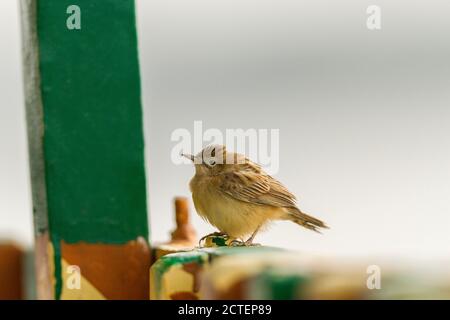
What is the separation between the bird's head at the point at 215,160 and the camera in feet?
16.4

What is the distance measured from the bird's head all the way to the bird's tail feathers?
47 cm

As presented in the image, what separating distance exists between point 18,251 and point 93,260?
4.73ft

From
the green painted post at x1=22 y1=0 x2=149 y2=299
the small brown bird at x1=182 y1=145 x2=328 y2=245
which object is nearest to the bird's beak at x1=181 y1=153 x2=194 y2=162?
the small brown bird at x1=182 y1=145 x2=328 y2=245

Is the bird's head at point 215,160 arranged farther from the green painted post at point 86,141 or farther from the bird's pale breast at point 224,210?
the green painted post at point 86,141

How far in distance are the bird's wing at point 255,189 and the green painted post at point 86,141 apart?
1023 mm

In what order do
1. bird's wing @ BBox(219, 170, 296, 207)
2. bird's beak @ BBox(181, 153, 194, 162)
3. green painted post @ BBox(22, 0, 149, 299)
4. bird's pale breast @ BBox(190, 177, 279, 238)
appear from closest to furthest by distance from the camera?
green painted post @ BBox(22, 0, 149, 299) → bird's beak @ BBox(181, 153, 194, 162) → bird's pale breast @ BBox(190, 177, 279, 238) → bird's wing @ BBox(219, 170, 296, 207)

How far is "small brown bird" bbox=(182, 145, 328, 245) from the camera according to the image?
16.4 feet

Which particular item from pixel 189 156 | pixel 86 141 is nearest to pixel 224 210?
pixel 189 156

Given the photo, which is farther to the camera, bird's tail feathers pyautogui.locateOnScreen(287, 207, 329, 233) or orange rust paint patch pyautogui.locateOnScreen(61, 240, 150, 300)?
bird's tail feathers pyautogui.locateOnScreen(287, 207, 329, 233)

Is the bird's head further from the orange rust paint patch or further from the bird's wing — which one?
the orange rust paint patch

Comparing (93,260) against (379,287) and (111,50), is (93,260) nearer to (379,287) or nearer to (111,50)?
(111,50)

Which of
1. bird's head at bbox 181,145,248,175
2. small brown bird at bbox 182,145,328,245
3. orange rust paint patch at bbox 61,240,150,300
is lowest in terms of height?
orange rust paint patch at bbox 61,240,150,300

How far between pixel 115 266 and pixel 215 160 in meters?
1.19
